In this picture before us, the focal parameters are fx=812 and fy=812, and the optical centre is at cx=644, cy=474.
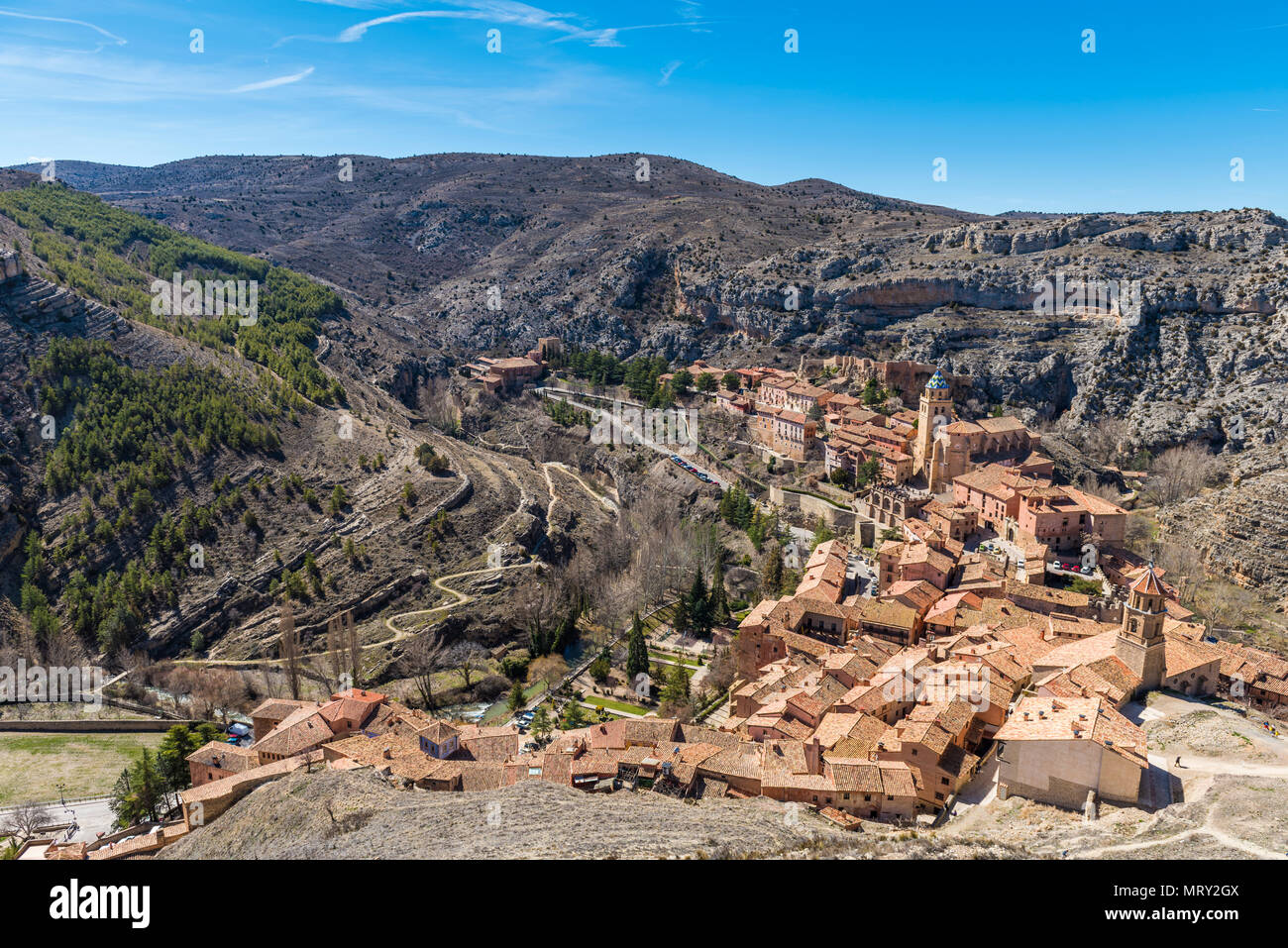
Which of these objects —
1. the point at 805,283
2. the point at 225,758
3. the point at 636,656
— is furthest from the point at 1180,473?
the point at 225,758

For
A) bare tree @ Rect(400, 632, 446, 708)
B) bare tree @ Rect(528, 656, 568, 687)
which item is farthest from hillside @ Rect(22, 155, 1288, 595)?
bare tree @ Rect(400, 632, 446, 708)

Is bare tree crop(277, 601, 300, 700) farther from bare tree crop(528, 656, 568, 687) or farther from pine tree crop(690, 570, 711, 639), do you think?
pine tree crop(690, 570, 711, 639)

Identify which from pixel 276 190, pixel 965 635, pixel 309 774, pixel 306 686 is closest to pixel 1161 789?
pixel 965 635

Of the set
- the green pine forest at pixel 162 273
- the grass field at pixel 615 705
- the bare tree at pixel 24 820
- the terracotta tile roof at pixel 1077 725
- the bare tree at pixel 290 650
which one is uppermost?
the green pine forest at pixel 162 273

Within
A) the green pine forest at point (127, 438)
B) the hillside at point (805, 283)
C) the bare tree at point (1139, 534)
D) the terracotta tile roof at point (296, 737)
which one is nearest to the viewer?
the terracotta tile roof at point (296, 737)

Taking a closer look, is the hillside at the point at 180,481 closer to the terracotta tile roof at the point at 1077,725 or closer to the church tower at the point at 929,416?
the church tower at the point at 929,416

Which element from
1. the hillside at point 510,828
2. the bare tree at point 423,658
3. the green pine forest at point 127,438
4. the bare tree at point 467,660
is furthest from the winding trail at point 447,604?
the hillside at point 510,828

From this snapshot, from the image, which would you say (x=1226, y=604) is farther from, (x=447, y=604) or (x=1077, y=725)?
(x=447, y=604)

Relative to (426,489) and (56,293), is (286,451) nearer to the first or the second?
(426,489)
